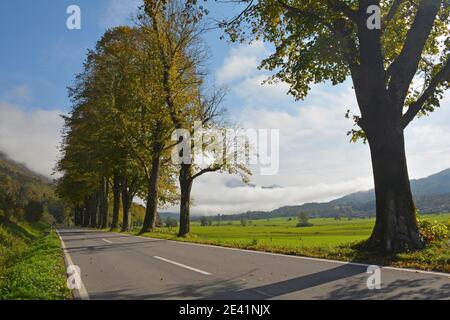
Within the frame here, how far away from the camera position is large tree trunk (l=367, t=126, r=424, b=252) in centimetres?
1140

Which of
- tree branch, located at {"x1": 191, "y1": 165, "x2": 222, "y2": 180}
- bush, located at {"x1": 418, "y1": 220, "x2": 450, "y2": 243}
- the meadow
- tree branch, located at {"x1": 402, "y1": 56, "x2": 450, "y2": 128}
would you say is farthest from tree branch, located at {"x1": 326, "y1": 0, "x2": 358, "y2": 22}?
tree branch, located at {"x1": 191, "y1": 165, "x2": 222, "y2": 180}

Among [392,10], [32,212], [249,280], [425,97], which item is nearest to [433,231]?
[425,97]

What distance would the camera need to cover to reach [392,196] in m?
11.7

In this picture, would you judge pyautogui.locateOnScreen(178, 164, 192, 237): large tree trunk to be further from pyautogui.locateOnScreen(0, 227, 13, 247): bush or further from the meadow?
pyautogui.locateOnScreen(0, 227, 13, 247): bush

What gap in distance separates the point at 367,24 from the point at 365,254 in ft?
21.4

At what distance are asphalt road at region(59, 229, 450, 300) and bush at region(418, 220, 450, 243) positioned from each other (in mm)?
3441

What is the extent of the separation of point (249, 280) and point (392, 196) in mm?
5427

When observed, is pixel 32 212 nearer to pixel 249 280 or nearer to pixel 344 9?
pixel 344 9

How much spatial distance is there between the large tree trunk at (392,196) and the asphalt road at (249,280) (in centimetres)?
207

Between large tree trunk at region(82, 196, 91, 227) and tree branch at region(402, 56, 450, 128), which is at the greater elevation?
tree branch at region(402, 56, 450, 128)

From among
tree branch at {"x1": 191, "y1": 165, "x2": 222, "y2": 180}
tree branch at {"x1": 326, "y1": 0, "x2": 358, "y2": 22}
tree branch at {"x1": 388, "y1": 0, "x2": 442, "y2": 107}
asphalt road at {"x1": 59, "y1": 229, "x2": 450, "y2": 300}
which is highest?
tree branch at {"x1": 326, "y1": 0, "x2": 358, "y2": 22}

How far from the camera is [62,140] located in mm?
46344
